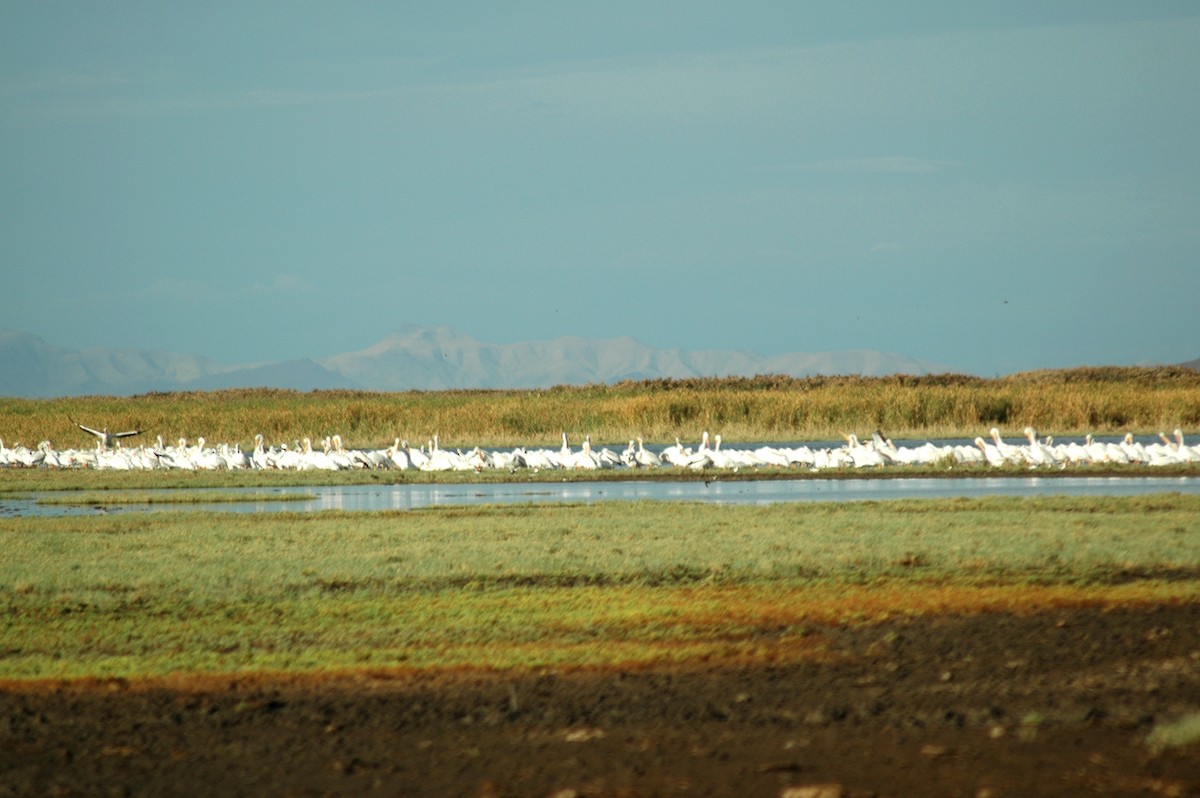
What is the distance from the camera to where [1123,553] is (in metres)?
14.4

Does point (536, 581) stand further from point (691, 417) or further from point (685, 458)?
point (691, 417)

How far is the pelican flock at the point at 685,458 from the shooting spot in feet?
100

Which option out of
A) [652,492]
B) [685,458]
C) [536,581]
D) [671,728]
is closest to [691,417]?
[685,458]

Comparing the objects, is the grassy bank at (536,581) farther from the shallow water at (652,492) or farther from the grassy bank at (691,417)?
the grassy bank at (691,417)

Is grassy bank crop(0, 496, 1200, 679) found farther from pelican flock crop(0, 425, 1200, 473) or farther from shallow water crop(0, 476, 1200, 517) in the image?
pelican flock crop(0, 425, 1200, 473)

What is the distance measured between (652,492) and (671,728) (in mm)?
18681

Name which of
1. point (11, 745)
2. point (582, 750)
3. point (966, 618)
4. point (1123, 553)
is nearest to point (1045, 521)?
point (1123, 553)

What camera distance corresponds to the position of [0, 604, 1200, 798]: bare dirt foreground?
22.9ft

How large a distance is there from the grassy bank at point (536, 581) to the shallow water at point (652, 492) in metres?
3.77

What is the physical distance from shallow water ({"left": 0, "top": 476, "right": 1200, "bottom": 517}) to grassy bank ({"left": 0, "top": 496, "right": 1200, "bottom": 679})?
377 centimetres

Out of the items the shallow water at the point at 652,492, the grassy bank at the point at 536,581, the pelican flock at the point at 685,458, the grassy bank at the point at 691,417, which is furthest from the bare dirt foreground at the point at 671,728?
the grassy bank at the point at 691,417

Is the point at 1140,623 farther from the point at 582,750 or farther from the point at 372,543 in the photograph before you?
the point at 372,543

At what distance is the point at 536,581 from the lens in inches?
544

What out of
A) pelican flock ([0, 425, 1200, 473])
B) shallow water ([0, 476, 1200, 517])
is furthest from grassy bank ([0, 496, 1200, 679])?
pelican flock ([0, 425, 1200, 473])
